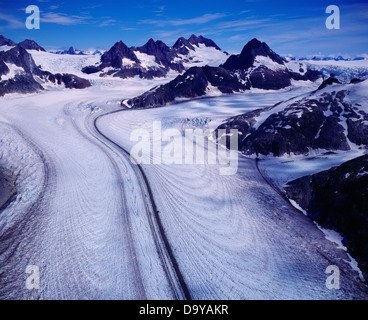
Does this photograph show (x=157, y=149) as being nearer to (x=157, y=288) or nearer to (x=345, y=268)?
(x=157, y=288)

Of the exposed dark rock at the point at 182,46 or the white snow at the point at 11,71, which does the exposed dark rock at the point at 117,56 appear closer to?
the white snow at the point at 11,71

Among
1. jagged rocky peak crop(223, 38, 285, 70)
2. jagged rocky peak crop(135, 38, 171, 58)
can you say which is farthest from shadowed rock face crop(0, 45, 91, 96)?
jagged rocky peak crop(135, 38, 171, 58)

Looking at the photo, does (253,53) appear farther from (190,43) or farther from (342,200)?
(190,43)

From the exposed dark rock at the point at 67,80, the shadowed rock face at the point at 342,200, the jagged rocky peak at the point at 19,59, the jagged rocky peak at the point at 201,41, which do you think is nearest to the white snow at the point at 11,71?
the jagged rocky peak at the point at 19,59

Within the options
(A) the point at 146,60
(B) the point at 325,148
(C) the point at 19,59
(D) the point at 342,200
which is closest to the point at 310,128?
(B) the point at 325,148

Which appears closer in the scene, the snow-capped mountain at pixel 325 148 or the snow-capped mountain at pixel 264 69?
the snow-capped mountain at pixel 325 148

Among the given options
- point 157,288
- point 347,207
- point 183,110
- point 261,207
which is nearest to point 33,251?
point 157,288

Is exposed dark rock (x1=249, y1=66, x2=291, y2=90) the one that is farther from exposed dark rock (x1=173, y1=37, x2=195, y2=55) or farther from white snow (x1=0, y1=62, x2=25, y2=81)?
exposed dark rock (x1=173, y1=37, x2=195, y2=55)
